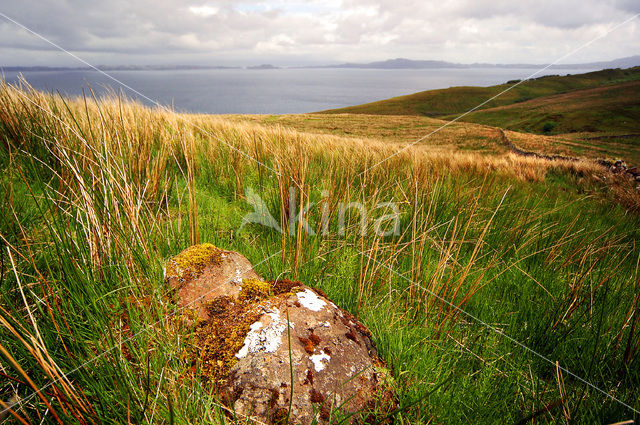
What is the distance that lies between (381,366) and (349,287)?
58 centimetres

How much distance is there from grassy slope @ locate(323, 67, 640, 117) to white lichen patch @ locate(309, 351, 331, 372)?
6938 cm

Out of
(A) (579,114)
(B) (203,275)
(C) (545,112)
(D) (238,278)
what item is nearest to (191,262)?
(B) (203,275)

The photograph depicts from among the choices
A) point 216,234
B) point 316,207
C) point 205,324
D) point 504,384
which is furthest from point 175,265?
point 504,384

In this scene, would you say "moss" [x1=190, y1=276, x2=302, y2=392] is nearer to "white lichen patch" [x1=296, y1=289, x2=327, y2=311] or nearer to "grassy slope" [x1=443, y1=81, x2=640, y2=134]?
"white lichen patch" [x1=296, y1=289, x2=327, y2=311]

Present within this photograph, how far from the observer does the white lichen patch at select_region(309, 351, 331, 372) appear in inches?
41.8

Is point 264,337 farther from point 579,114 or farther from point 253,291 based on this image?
point 579,114

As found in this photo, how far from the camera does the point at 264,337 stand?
43.3 inches

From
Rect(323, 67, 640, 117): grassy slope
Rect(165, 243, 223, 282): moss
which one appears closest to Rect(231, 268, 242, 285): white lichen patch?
Rect(165, 243, 223, 282): moss

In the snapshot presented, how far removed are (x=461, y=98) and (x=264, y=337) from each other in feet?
289

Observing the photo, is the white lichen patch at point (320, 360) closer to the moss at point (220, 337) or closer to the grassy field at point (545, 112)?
the moss at point (220, 337)

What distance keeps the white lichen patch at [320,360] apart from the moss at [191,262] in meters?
0.66

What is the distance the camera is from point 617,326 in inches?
68.1

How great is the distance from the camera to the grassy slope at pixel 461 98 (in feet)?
226

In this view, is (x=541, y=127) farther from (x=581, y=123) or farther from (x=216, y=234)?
(x=216, y=234)
